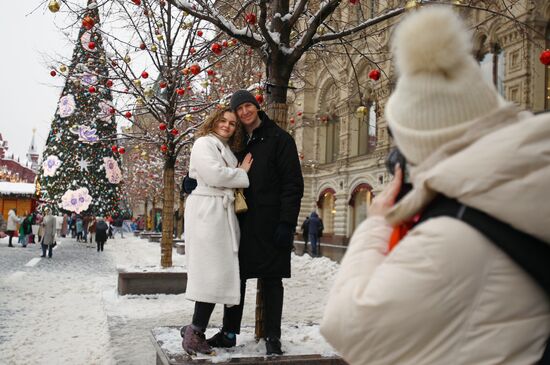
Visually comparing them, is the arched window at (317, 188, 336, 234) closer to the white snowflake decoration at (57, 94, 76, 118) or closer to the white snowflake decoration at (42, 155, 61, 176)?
the white snowflake decoration at (57, 94, 76, 118)

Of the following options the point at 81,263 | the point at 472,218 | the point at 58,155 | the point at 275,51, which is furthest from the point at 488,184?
the point at 58,155

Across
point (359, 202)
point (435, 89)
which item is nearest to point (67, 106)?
point (359, 202)

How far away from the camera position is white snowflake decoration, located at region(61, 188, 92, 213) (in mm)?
33094

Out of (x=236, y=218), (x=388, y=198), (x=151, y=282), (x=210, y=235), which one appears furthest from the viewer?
(x=151, y=282)

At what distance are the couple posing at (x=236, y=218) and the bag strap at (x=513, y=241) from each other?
275 cm

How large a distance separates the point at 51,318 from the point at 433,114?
790cm

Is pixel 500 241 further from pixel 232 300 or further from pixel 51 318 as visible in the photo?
pixel 51 318

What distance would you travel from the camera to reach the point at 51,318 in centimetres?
804

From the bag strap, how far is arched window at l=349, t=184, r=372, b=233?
998 inches

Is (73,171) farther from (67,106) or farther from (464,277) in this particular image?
(464,277)

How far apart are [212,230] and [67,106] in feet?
103

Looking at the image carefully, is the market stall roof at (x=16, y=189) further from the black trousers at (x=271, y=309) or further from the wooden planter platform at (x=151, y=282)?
the black trousers at (x=271, y=309)

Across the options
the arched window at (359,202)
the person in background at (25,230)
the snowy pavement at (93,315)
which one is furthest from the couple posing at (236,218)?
the person in background at (25,230)

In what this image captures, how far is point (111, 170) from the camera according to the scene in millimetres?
33750
